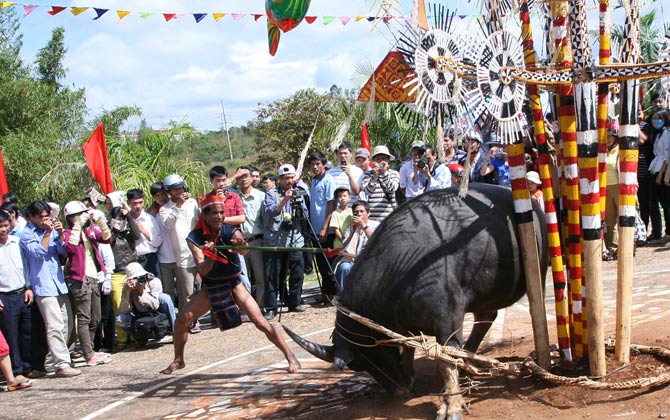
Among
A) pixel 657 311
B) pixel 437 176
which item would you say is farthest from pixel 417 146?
pixel 657 311

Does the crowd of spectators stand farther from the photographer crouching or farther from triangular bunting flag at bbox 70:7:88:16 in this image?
triangular bunting flag at bbox 70:7:88:16

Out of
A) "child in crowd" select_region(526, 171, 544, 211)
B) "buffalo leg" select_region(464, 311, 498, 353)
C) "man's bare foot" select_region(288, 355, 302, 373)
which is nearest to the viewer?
"buffalo leg" select_region(464, 311, 498, 353)

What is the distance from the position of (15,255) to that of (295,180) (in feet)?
12.5

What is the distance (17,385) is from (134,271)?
6.43 feet

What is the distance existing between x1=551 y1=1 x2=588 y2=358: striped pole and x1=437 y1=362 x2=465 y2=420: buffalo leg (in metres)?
1.10

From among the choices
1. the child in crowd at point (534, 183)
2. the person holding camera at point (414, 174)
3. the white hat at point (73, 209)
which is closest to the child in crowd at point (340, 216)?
the person holding camera at point (414, 174)

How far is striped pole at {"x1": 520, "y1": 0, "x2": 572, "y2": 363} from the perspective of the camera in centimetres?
570

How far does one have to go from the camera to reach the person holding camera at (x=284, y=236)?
1059cm

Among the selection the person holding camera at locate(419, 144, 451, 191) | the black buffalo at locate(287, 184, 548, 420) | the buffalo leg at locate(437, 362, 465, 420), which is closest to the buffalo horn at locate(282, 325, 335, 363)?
the black buffalo at locate(287, 184, 548, 420)

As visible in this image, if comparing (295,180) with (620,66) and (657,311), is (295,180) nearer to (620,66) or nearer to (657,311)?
(657,311)

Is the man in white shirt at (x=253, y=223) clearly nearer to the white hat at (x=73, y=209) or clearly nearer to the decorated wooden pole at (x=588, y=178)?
the white hat at (x=73, y=209)

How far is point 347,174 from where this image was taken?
36.2 feet

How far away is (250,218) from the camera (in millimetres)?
10820

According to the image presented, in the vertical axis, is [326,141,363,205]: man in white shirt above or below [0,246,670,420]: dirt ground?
above
